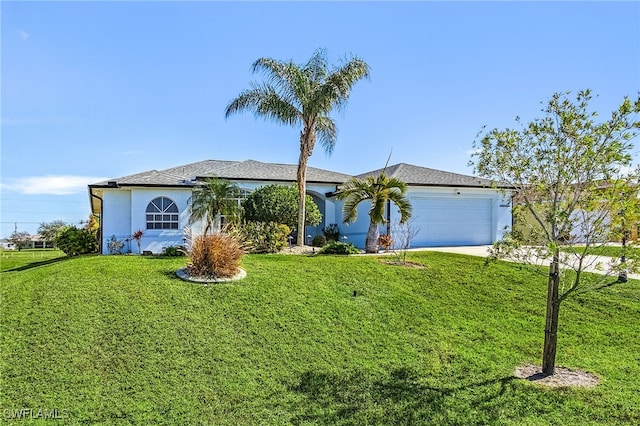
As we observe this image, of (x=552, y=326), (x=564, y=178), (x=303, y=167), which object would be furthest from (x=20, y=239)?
(x=564, y=178)

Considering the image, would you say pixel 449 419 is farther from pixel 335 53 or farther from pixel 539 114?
pixel 335 53

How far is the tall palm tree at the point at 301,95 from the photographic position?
1777 centimetres

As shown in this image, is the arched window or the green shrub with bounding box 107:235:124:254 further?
the arched window

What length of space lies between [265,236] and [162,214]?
536 cm

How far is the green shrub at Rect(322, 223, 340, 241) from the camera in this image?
2309 cm

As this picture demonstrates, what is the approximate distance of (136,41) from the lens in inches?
470

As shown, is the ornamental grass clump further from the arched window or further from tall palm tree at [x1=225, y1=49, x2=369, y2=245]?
the arched window

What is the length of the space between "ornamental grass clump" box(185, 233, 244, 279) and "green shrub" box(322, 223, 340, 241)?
12.2 metres

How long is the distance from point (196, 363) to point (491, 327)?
6220 millimetres

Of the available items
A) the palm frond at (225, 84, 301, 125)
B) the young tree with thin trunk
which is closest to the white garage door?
the palm frond at (225, 84, 301, 125)

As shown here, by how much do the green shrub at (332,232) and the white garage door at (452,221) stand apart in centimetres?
459

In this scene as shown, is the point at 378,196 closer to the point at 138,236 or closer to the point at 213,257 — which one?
the point at 213,257

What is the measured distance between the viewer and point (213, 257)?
35.6ft

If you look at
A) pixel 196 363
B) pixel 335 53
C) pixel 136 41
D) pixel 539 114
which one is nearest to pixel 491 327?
pixel 539 114
